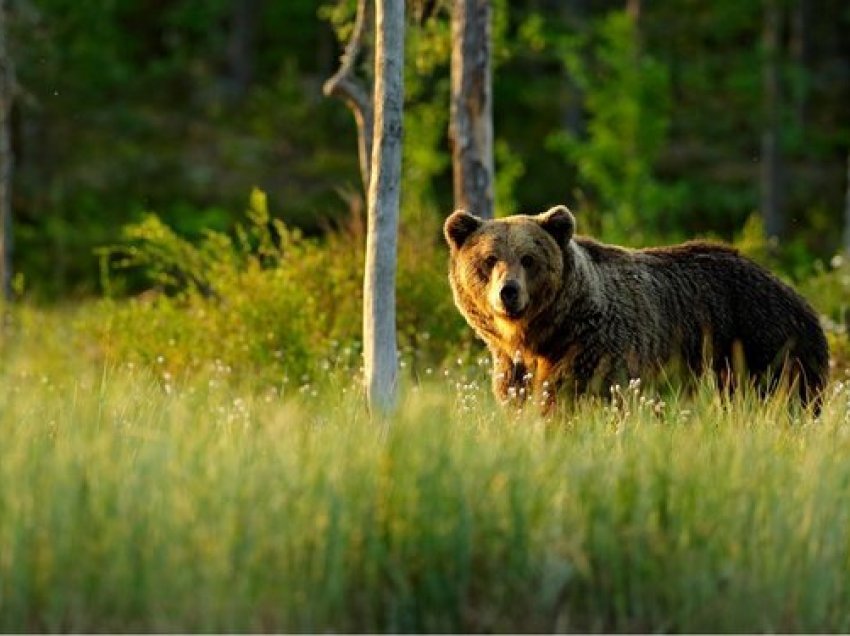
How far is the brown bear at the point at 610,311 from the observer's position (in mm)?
9273

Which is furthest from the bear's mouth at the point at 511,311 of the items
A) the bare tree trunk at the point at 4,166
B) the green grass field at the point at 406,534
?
the bare tree trunk at the point at 4,166

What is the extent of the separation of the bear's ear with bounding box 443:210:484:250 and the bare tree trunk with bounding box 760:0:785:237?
19.1 meters

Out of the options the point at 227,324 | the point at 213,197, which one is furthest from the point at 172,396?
the point at 213,197

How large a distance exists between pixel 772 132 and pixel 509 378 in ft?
65.7

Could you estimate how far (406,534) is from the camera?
6520 millimetres

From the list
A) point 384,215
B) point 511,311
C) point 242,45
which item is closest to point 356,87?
point 384,215

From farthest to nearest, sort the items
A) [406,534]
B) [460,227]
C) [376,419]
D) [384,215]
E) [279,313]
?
[279,313]
[384,215]
[460,227]
[376,419]
[406,534]

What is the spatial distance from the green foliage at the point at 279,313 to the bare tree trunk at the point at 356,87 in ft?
2.63

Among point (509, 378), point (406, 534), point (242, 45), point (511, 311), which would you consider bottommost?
point (406, 534)

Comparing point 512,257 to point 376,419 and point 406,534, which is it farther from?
point 406,534

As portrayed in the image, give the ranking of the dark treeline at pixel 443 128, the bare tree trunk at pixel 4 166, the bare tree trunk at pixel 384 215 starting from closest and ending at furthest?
1. the bare tree trunk at pixel 384 215
2. the bare tree trunk at pixel 4 166
3. the dark treeline at pixel 443 128

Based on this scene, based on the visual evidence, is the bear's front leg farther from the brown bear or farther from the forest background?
the forest background

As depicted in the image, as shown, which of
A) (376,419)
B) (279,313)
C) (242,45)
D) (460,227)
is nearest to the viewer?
(376,419)

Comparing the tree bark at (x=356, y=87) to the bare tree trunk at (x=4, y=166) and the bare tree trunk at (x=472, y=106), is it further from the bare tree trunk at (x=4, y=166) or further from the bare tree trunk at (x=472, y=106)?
the bare tree trunk at (x=4, y=166)
